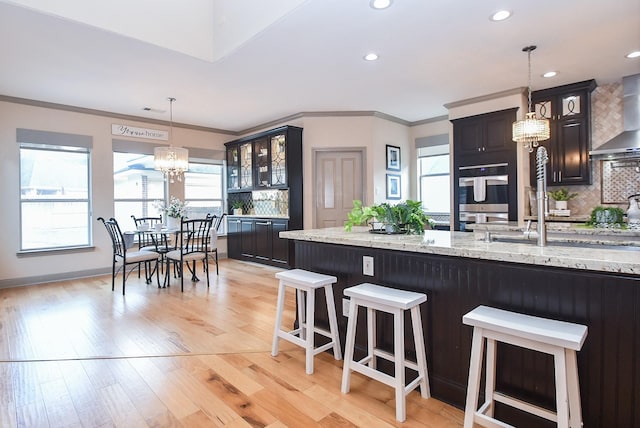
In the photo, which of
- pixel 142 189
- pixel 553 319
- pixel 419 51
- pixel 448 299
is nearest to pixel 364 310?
pixel 448 299

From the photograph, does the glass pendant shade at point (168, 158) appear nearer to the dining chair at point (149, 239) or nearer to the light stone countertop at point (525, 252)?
the dining chair at point (149, 239)

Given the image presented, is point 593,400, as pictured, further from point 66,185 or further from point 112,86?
point 66,185

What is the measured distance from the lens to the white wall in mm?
4785

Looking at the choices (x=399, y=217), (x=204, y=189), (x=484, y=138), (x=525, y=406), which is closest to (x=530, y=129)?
(x=484, y=138)

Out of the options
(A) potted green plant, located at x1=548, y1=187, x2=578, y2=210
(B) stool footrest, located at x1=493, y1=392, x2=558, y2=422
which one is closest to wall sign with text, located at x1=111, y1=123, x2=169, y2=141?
(B) stool footrest, located at x1=493, y1=392, x2=558, y2=422

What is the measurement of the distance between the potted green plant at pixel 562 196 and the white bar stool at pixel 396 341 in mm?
3814

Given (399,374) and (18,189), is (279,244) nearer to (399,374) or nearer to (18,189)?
(18,189)

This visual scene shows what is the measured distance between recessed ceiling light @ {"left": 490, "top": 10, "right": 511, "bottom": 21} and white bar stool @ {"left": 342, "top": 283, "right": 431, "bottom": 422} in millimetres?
2439

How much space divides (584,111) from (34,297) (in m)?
7.35

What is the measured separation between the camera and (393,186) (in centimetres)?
611

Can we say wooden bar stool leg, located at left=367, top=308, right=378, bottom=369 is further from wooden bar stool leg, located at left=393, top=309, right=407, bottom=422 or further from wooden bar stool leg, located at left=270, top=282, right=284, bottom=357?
wooden bar stool leg, located at left=270, top=282, right=284, bottom=357

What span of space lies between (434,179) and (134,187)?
5.51m

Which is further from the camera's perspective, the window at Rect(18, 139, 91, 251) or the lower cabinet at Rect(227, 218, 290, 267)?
the lower cabinet at Rect(227, 218, 290, 267)

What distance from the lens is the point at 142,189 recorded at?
6.16 m
